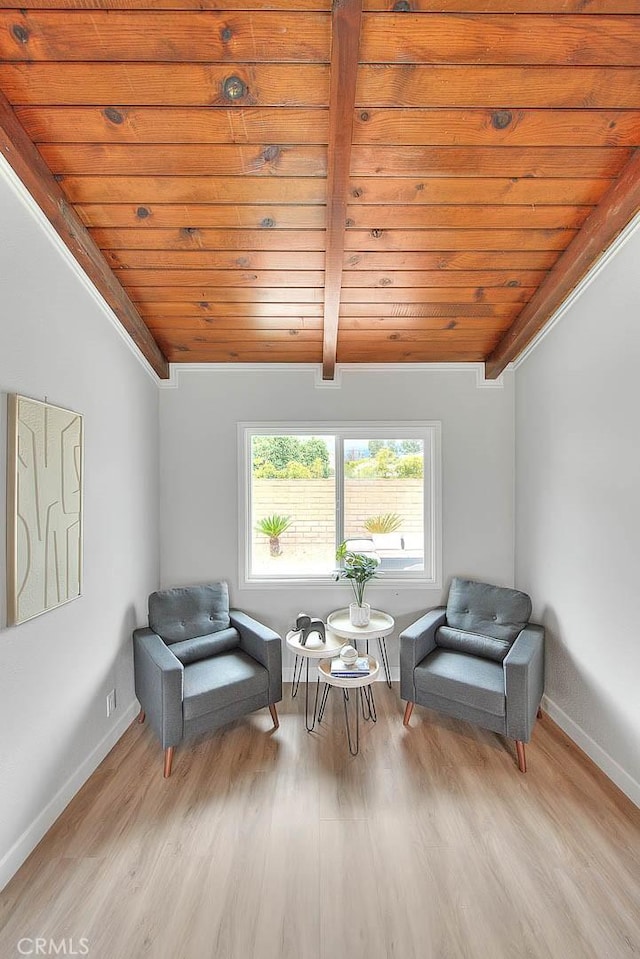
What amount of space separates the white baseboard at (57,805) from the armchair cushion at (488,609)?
224cm

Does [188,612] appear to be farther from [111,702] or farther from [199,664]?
[111,702]

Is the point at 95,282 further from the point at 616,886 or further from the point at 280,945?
the point at 616,886

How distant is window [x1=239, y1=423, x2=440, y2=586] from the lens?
11.6 ft

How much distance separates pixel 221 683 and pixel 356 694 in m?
0.99

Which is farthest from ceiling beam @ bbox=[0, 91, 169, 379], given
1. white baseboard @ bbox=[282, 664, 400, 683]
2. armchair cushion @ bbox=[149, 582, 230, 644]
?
white baseboard @ bbox=[282, 664, 400, 683]

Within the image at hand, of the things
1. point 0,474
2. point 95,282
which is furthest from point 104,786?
point 95,282

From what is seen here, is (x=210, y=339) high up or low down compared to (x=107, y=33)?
down

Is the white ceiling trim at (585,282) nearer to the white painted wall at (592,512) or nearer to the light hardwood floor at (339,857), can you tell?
the white painted wall at (592,512)

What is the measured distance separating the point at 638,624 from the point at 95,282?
129 inches

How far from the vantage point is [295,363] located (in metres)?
3.49

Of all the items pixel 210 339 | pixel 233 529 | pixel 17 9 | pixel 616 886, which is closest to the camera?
pixel 17 9

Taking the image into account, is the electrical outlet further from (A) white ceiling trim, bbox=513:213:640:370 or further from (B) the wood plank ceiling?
(A) white ceiling trim, bbox=513:213:640:370

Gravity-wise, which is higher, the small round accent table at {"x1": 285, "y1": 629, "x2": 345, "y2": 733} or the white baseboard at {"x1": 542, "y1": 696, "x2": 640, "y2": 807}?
the small round accent table at {"x1": 285, "y1": 629, "x2": 345, "y2": 733}

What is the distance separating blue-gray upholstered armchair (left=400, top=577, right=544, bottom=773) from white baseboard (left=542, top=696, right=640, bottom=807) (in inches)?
8.2
